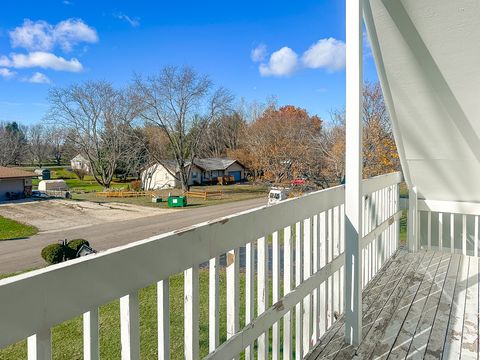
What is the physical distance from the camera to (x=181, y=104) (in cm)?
2295

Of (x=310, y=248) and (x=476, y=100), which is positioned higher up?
(x=476, y=100)

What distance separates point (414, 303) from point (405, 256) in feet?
3.58

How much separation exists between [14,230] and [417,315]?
16149mm

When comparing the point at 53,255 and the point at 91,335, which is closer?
the point at 91,335

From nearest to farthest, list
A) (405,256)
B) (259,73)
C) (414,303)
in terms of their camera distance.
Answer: (414,303)
(405,256)
(259,73)

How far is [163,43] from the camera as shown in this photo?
104 feet

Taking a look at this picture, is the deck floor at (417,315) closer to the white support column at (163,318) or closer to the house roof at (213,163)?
the white support column at (163,318)

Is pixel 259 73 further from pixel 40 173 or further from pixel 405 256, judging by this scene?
pixel 405 256

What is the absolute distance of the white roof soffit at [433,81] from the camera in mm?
1691

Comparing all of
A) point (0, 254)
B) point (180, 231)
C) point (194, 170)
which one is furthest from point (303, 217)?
point (194, 170)

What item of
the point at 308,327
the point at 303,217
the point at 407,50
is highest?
the point at 407,50

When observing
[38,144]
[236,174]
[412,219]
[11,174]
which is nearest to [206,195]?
[236,174]

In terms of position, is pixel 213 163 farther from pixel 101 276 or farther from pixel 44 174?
pixel 101 276

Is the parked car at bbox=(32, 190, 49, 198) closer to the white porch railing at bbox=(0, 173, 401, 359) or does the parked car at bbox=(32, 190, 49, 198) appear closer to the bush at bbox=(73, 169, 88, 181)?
the bush at bbox=(73, 169, 88, 181)
